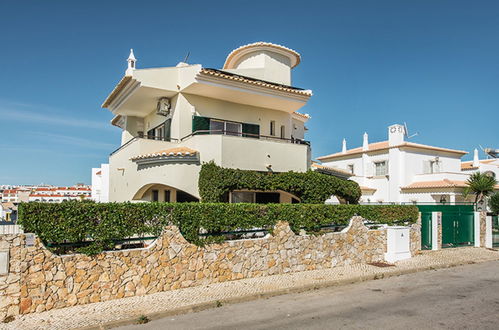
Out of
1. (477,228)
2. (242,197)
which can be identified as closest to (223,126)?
(242,197)

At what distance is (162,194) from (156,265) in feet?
28.1

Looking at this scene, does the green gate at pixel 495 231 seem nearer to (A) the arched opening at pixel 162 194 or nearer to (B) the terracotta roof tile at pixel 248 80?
(B) the terracotta roof tile at pixel 248 80

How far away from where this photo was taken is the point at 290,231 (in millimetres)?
11711

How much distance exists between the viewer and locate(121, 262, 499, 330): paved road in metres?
7.31

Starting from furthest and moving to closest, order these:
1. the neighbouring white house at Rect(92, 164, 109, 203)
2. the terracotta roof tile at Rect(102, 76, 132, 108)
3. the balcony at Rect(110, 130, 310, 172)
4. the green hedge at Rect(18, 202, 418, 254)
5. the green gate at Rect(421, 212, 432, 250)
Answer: the neighbouring white house at Rect(92, 164, 109, 203) → the green gate at Rect(421, 212, 432, 250) → the terracotta roof tile at Rect(102, 76, 132, 108) → the balcony at Rect(110, 130, 310, 172) → the green hedge at Rect(18, 202, 418, 254)

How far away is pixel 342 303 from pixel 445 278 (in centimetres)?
500

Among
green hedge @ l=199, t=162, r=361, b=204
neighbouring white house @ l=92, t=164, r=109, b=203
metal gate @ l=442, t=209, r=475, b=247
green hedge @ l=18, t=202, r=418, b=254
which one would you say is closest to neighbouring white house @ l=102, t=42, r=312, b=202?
green hedge @ l=199, t=162, r=361, b=204

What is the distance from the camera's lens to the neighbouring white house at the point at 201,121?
46.0 feet

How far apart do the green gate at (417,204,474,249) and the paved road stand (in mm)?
5676

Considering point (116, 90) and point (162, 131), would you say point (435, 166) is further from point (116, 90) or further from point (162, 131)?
point (116, 90)

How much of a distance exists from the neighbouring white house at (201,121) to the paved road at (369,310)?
6089mm

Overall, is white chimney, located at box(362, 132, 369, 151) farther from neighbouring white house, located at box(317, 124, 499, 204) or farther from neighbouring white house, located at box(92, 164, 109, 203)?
neighbouring white house, located at box(92, 164, 109, 203)

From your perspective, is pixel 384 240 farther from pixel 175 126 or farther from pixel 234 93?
pixel 175 126

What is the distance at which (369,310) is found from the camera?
8242 mm
